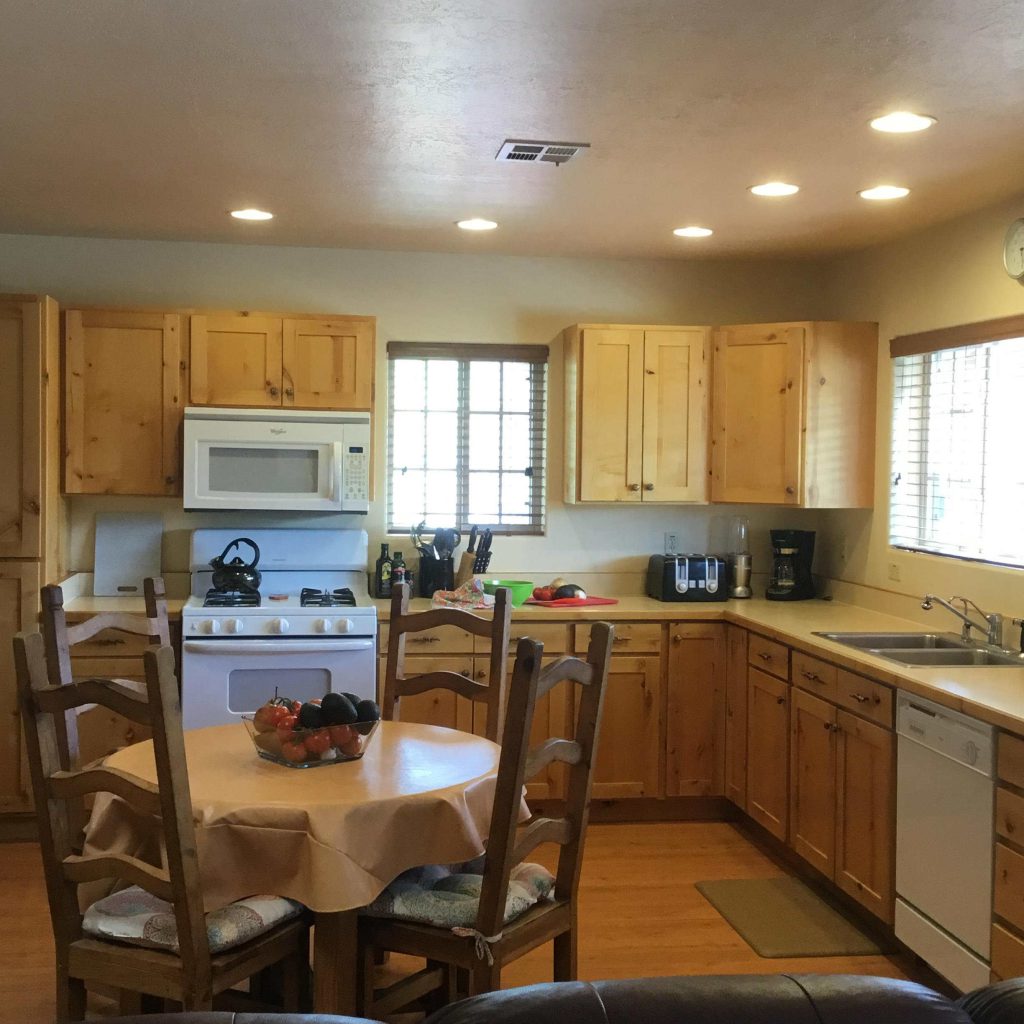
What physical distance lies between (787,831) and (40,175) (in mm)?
3402

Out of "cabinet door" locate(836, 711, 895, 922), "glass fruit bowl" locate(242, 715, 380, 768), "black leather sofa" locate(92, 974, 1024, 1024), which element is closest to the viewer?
"black leather sofa" locate(92, 974, 1024, 1024)

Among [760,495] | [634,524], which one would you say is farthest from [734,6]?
[634,524]

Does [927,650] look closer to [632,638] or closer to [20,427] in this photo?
[632,638]

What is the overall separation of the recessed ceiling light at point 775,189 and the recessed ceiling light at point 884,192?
223 millimetres

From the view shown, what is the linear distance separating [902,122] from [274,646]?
278cm

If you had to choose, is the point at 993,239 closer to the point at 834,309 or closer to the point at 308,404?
the point at 834,309

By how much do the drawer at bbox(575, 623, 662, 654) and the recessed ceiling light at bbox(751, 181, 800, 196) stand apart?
5.86ft

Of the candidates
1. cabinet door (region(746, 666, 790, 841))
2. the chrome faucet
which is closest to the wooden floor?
cabinet door (region(746, 666, 790, 841))

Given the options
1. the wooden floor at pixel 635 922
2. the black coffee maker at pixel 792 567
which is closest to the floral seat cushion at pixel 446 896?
the wooden floor at pixel 635 922

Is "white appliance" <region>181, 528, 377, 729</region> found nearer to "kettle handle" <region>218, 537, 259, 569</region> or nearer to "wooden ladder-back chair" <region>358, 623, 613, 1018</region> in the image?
"kettle handle" <region>218, 537, 259, 569</region>

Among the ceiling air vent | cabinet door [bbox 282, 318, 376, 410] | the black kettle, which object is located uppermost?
the ceiling air vent

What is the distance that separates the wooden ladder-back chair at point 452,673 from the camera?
3.20 m

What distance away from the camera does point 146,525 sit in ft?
16.3

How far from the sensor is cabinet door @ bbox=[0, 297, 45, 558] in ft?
14.4
